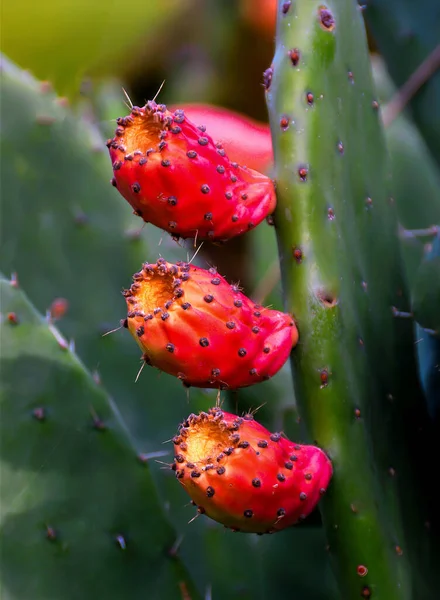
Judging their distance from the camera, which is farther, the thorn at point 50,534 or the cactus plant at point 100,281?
the cactus plant at point 100,281

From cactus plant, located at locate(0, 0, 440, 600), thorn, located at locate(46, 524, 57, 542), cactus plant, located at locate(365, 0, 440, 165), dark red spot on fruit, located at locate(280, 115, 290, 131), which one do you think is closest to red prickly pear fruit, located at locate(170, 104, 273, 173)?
cactus plant, located at locate(365, 0, 440, 165)

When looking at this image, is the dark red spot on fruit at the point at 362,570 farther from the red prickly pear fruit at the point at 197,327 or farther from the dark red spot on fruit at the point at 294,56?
the dark red spot on fruit at the point at 294,56

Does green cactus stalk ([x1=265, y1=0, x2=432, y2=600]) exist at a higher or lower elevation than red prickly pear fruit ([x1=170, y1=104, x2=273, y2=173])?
higher

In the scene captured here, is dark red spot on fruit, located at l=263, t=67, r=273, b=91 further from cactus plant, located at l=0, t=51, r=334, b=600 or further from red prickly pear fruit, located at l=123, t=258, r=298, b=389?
cactus plant, located at l=0, t=51, r=334, b=600

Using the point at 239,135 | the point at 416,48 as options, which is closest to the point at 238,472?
the point at 416,48

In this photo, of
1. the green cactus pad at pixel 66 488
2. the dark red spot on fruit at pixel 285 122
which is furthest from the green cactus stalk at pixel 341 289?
the green cactus pad at pixel 66 488

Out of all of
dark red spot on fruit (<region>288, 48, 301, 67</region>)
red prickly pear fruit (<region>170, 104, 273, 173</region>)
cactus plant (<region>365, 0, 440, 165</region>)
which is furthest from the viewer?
red prickly pear fruit (<region>170, 104, 273, 173</region>)
